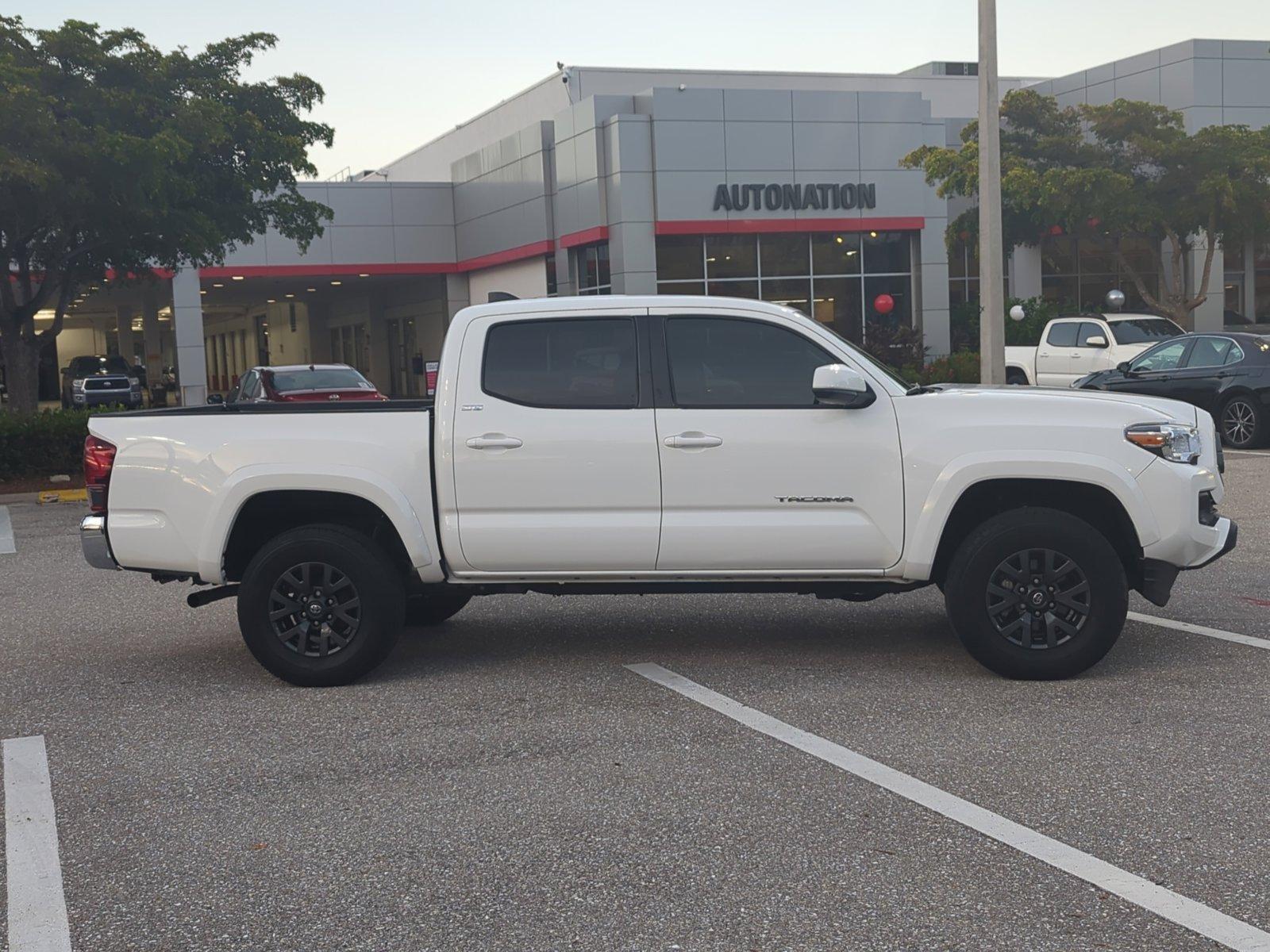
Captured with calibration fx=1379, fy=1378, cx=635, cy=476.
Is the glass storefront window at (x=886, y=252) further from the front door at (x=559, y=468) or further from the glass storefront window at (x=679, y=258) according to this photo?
the front door at (x=559, y=468)

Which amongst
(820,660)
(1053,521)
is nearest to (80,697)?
(820,660)

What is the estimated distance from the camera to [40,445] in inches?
758

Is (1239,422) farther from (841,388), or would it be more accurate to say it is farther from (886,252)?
(886,252)

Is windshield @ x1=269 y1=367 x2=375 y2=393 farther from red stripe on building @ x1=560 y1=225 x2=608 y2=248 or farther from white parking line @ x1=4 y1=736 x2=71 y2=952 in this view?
red stripe on building @ x1=560 y1=225 x2=608 y2=248

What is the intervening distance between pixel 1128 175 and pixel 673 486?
3570 centimetres

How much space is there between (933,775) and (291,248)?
45267 mm

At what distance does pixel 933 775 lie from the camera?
5.32 meters

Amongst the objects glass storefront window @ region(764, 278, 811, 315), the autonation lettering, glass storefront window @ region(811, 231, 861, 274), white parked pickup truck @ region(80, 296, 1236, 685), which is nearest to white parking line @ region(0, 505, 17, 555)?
white parked pickup truck @ region(80, 296, 1236, 685)

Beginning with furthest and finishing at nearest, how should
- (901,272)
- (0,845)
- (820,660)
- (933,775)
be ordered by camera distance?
(901,272) → (820,660) → (933,775) → (0,845)

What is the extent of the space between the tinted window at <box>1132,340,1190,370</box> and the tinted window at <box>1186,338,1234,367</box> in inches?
5.9

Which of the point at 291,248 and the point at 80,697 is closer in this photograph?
the point at 80,697

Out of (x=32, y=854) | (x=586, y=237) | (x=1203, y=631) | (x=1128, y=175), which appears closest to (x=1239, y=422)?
(x=1203, y=631)

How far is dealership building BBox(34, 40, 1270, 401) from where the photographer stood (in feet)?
124

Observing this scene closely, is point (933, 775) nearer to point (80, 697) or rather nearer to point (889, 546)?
point (889, 546)
